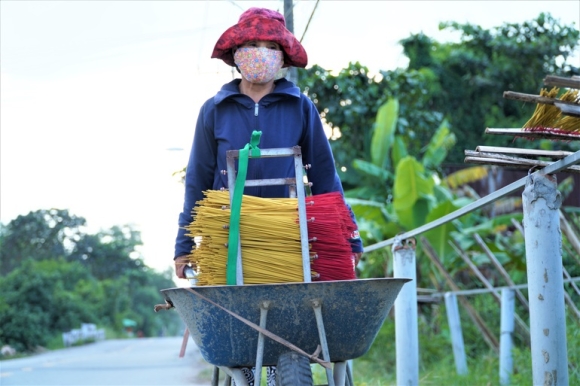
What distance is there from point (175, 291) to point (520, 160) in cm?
168

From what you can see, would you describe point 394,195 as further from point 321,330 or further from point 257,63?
point 321,330

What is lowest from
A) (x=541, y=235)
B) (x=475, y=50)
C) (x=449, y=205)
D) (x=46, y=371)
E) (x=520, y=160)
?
(x=46, y=371)

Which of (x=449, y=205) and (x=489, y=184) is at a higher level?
(x=489, y=184)

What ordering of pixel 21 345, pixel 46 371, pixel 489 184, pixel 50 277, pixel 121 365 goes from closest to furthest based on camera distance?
pixel 46 371, pixel 121 365, pixel 489 184, pixel 21 345, pixel 50 277

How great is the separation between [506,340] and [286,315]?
5554 millimetres

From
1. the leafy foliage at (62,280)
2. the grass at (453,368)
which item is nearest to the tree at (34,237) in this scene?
the leafy foliage at (62,280)

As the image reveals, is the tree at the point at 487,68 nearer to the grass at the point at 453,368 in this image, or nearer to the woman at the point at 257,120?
the grass at the point at 453,368

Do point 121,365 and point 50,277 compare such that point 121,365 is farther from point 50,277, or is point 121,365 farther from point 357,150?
point 50,277

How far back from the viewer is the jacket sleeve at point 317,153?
3.86 m

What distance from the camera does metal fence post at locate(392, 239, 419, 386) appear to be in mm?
5562

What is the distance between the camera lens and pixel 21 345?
25141 mm

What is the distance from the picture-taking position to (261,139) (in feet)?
12.3

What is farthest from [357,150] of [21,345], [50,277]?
[50,277]

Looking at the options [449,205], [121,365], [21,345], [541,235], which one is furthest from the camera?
[21,345]
